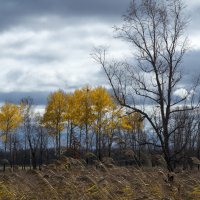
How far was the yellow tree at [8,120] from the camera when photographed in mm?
65000

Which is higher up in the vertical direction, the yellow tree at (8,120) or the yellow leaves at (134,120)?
the yellow tree at (8,120)

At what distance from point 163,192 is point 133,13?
490 inches

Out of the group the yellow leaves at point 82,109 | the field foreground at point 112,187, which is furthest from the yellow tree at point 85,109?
the field foreground at point 112,187

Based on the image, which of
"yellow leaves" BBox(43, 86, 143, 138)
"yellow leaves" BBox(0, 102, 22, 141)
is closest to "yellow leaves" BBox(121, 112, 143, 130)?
"yellow leaves" BBox(43, 86, 143, 138)

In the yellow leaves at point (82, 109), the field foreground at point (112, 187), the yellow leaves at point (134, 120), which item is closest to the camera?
the field foreground at point (112, 187)

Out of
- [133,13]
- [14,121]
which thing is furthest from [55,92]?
[133,13]

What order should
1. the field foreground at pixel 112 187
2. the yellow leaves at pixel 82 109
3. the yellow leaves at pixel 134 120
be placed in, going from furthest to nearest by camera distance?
the yellow leaves at pixel 82 109 < the yellow leaves at pixel 134 120 < the field foreground at pixel 112 187

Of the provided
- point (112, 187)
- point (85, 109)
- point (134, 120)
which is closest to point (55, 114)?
point (85, 109)

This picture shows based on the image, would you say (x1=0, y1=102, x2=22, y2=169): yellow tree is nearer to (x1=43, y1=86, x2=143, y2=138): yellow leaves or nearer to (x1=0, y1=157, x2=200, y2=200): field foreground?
(x1=43, y1=86, x2=143, y2=138): yellow leaves

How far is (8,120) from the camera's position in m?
65.3

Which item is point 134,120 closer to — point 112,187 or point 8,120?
point 112,187

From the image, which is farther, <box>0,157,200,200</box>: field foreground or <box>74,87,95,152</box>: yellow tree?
<box>74,87,95,152</box>: yellow tree

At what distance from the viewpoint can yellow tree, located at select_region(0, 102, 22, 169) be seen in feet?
213

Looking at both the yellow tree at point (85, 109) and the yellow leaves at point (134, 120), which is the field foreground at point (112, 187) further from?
the yellow tree at point (85, 109)
